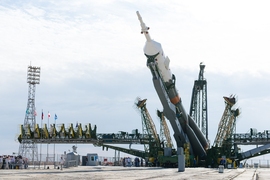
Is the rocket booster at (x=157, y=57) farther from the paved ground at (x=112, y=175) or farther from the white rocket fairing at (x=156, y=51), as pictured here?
the paved ground at (x=112, y=175)

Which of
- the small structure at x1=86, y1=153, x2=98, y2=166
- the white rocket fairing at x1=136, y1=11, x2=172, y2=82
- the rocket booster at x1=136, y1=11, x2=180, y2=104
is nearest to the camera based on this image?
the white rocket fairing at x1=136, y1=11, x2=172, y2=82

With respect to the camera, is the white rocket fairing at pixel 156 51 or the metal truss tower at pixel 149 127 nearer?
the white rocket fairing at pixel 156 51

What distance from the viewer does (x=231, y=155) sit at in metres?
58.2

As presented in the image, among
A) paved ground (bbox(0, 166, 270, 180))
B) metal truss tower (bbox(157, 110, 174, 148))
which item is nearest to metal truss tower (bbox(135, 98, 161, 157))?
metal truss tower (bbox(157, 110, 174, 148))

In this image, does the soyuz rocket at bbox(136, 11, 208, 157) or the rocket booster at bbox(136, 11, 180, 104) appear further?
the soyuz rocket at bbox(136, 11, 208, 157)

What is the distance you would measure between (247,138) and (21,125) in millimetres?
33925

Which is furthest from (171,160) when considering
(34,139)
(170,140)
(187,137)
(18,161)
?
(34,139)

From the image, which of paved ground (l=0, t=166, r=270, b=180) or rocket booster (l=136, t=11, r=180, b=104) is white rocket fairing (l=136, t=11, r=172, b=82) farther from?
paved ground (l=0, t=166, r=270, b=180)

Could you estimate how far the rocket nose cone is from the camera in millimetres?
40906

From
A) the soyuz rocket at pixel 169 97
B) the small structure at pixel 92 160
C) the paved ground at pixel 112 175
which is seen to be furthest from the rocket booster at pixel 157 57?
the small structure at pixel 92 160

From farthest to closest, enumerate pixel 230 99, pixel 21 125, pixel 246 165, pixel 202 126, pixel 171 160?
pixel 202 126 → pixel 246 165 → pixel 21 125 → pixel 230 99 → pixel 171 160

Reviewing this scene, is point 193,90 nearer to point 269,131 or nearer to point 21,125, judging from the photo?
point 269,131

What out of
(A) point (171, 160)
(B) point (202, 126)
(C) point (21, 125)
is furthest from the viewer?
(B) point (202, 126)

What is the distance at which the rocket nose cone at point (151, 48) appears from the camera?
40906 mm
